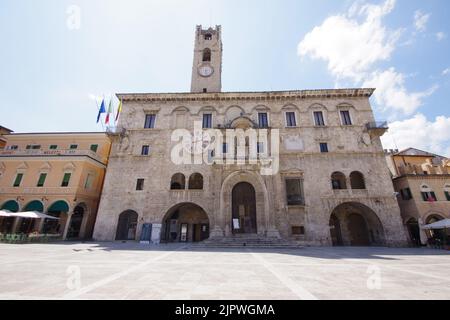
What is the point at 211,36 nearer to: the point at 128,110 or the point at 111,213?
the point at 128,110

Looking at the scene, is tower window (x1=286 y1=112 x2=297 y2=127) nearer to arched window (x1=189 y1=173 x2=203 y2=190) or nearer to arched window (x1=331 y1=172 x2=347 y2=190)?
arched window (x1=331 y1=172 x2=347 y2=190)

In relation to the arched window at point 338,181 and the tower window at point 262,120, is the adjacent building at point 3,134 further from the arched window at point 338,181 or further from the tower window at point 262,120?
the arched window at point 338,181

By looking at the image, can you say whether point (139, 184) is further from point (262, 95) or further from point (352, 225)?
point (352, 225)

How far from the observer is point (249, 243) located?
18.0 metres

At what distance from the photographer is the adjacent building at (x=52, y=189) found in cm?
2142

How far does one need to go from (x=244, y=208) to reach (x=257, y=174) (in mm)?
4141

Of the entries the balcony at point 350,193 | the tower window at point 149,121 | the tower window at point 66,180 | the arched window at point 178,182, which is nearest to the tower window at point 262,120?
the balcony at point 350,193

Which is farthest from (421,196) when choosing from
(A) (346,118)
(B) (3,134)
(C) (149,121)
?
(B) (3,134)

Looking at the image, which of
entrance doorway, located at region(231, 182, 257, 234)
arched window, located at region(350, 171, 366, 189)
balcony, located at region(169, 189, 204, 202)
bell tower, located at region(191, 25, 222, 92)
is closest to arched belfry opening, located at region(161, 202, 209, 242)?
balcony, located at region(169, 189, 204, 202)

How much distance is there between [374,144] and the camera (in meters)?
23.3
